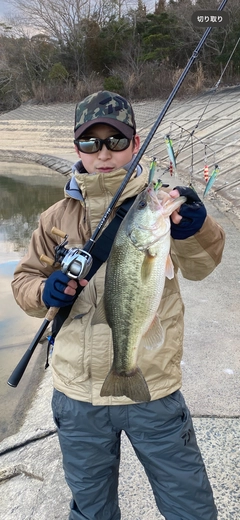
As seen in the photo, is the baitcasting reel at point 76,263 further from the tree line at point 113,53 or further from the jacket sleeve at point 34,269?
the tree line at point 113,53

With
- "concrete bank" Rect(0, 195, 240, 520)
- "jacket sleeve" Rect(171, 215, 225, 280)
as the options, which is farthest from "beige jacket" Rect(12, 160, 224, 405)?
"concrete bank" Rect(0, 195, 240, 520)

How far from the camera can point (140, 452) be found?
6.35 ft

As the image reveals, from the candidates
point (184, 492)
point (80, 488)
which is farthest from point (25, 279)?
point (184, 492)

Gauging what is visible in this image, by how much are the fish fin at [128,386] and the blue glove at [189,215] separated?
587 millimetres

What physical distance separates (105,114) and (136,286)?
0.86 meters

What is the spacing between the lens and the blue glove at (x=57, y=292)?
1.80 m

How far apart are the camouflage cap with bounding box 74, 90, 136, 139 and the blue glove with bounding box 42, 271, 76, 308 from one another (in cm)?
71

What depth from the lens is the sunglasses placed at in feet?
6.69

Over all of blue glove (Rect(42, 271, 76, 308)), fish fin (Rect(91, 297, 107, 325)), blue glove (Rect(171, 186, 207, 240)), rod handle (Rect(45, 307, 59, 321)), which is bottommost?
rod handle (Rect(45, 307, 59, 321))

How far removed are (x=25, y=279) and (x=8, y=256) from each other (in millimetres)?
6379

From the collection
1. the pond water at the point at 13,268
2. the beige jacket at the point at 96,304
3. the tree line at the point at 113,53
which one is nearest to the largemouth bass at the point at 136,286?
the beige jacket at the point at 96,304

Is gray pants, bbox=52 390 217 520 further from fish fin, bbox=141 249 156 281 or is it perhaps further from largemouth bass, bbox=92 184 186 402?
fish fin, bbox=141 249 156 281

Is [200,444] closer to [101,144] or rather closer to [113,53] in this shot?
[101,144]

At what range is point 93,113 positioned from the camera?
80.5 inches
